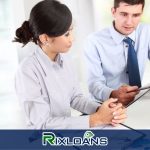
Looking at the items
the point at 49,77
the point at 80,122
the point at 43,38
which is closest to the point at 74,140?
the point at 80,122

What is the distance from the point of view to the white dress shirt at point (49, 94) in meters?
0.84

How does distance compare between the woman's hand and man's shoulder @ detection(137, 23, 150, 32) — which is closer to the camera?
the woman's hand

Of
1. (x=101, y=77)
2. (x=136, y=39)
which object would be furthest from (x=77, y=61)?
(x=136, y=39)

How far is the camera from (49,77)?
2.93 feet

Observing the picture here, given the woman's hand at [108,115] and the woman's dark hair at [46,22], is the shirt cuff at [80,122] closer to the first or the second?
the woman's hand at [108,115]

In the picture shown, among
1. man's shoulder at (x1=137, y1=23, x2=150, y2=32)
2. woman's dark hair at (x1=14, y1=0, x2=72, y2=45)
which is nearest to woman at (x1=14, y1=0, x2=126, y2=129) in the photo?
woman's dark hair at (x1=14, y1=0, x2=72, y2=45)

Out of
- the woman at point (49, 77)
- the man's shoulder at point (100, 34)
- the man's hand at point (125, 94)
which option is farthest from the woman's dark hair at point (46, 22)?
the man's hand at point (125, 94)

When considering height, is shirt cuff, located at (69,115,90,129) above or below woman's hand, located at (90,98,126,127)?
below

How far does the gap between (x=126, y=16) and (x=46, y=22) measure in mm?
249

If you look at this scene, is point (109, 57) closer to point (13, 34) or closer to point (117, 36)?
point (117, 36)

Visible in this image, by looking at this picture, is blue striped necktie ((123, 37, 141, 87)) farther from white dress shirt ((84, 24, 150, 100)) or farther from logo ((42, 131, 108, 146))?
logo ((42, 131, 108, 146))

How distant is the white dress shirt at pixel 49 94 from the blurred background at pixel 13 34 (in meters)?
0.04

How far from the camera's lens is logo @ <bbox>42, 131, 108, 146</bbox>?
0.94m

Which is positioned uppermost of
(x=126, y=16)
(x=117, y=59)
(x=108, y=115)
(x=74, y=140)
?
(x=126, y=16)
